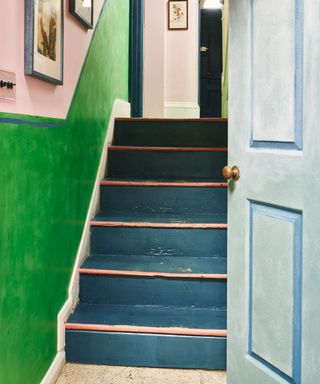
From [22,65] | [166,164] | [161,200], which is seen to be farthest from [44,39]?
[166,164]

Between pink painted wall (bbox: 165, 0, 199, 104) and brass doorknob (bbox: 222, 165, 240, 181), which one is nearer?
brass doorknob (bbox: 222, 165, 240, 181)

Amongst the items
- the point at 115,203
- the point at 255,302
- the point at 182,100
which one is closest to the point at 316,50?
the point at 255,302

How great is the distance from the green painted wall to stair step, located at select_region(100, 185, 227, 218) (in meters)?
0.22

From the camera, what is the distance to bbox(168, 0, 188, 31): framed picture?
653 cm

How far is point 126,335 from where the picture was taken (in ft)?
8.11

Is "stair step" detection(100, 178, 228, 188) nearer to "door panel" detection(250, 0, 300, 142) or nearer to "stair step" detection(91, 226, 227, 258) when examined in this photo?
"stair step" detection(91, 226, 227, 258)

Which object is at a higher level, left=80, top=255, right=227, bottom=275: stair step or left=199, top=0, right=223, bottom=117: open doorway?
left=199, top=0, right=223, bottom=117: open doorway

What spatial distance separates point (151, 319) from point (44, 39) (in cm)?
139

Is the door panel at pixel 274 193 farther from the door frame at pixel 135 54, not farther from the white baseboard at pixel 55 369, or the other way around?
the door frame at pixel 135 54

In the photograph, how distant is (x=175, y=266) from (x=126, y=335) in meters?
0.50

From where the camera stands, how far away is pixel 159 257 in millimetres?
2977

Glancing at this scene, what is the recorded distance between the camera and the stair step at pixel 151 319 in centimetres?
246

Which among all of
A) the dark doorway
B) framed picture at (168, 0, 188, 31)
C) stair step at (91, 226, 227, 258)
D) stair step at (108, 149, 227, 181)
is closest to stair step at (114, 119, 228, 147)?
stair step at (108, 149, 227, 181)

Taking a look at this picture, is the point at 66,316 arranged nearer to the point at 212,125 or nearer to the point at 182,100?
the point at 212,125
